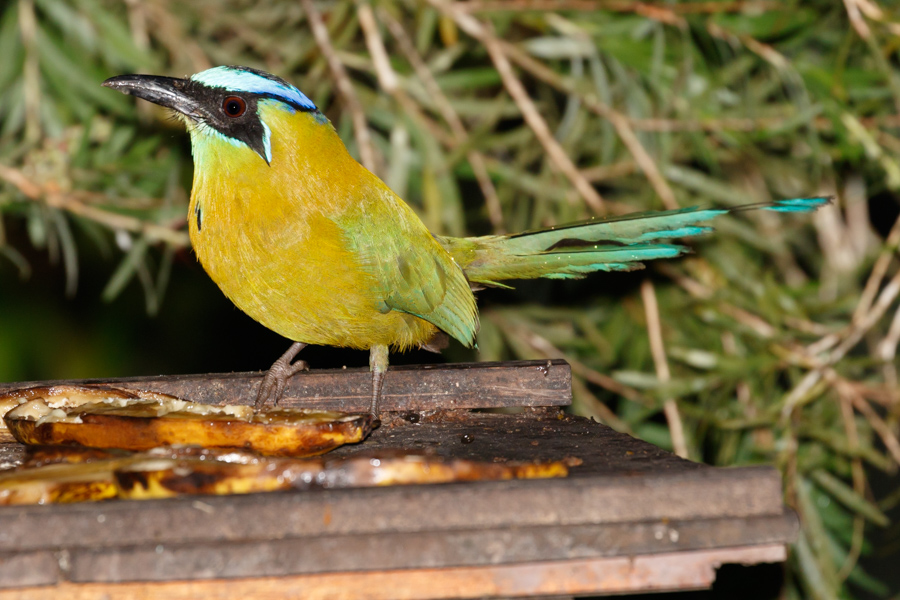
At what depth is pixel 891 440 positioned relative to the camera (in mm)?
3568

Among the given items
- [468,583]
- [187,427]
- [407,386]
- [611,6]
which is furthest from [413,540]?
[611,6]

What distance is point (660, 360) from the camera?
3693 mm

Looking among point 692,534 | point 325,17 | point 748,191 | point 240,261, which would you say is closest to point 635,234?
point 240,261

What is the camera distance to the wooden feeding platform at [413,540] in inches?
51.5

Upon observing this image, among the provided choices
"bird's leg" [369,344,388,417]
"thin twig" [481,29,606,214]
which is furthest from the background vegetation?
"bird's leg" [369,344,388,417]

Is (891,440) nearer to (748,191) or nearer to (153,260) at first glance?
(748,191)

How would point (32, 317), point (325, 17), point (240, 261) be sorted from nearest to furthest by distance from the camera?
point (240, 261), point (325, 17), point (32, 317)

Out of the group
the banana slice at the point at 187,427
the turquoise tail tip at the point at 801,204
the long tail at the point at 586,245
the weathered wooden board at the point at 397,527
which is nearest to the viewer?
the weathered wooden board at the point at 397,527

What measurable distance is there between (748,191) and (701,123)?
76cm

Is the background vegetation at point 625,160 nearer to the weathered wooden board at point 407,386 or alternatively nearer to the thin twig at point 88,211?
the thin twig at point 88,211

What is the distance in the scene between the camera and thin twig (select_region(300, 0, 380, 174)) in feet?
11.7

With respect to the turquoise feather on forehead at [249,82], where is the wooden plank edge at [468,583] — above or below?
below

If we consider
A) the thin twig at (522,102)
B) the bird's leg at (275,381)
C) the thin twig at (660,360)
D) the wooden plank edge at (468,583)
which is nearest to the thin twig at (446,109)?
the thin twig at (522,102)

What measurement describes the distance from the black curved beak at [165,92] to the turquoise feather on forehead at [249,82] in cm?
5
